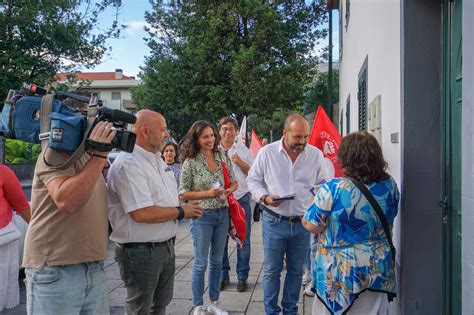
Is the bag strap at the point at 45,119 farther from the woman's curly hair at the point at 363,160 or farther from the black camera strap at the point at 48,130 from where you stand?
the woman's curly hair at the point at 363,160

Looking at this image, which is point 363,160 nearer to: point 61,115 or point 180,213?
point 180,213

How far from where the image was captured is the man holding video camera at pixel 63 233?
2393 mm

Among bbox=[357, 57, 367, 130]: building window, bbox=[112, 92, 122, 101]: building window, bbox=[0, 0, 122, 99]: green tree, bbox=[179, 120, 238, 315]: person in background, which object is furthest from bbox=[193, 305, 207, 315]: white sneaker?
bbox=[112, 92, 122, 101]: building window

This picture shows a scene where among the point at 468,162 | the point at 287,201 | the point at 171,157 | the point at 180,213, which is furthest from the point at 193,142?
the point at 468,162

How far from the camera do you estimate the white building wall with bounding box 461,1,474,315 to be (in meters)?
1.80

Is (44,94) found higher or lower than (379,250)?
higher

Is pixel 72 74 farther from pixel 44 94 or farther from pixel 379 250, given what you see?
pixel 379 250

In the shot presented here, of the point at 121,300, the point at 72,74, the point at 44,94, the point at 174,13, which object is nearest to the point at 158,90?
the point at 174,13

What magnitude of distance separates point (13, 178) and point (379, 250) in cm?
301

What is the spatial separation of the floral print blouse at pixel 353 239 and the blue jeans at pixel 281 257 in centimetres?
114

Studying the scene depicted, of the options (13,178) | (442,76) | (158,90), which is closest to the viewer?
(442,76)

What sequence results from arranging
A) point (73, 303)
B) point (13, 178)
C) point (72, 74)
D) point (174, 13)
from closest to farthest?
point (73, 303) → point (13, 178) → point (72, 74) → point (174, 13)

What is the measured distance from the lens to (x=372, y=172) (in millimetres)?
2855

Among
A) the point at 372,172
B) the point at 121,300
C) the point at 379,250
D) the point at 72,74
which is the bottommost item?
the point at 121,300
